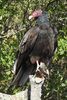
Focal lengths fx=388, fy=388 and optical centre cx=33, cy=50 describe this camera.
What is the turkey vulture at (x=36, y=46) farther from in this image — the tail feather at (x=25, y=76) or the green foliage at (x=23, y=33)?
the green foliage at (x=23, y=33)

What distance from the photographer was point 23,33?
5559mm

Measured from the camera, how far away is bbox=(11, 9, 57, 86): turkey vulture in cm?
471

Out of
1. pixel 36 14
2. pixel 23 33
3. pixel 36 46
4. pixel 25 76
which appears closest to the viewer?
pixel 25 76

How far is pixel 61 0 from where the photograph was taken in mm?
5617

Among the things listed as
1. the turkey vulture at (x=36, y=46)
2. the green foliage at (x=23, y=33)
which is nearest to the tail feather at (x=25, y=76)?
the turkey vulture at (x=36, y=46)

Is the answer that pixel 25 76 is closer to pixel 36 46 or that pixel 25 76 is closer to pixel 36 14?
pixel 36 46

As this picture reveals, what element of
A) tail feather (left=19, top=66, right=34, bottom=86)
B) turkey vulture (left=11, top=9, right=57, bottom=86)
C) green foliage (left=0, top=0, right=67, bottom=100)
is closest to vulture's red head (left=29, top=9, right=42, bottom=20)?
turkey vulture (left=11, top=9, right=57, bottom=86)

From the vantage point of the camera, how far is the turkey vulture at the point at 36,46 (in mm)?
4715

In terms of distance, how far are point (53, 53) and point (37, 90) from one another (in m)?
1.93

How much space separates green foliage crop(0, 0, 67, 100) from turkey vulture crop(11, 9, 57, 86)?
127 millimetres

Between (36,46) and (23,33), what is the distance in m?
0.62

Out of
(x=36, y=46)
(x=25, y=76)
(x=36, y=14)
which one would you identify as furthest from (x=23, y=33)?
(x=25, y=76)

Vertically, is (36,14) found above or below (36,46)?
above

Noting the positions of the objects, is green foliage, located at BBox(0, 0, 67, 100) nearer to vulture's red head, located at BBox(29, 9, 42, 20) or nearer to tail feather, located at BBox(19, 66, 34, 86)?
vulture's red head, located at BBox(29, 9, 42, 20)
